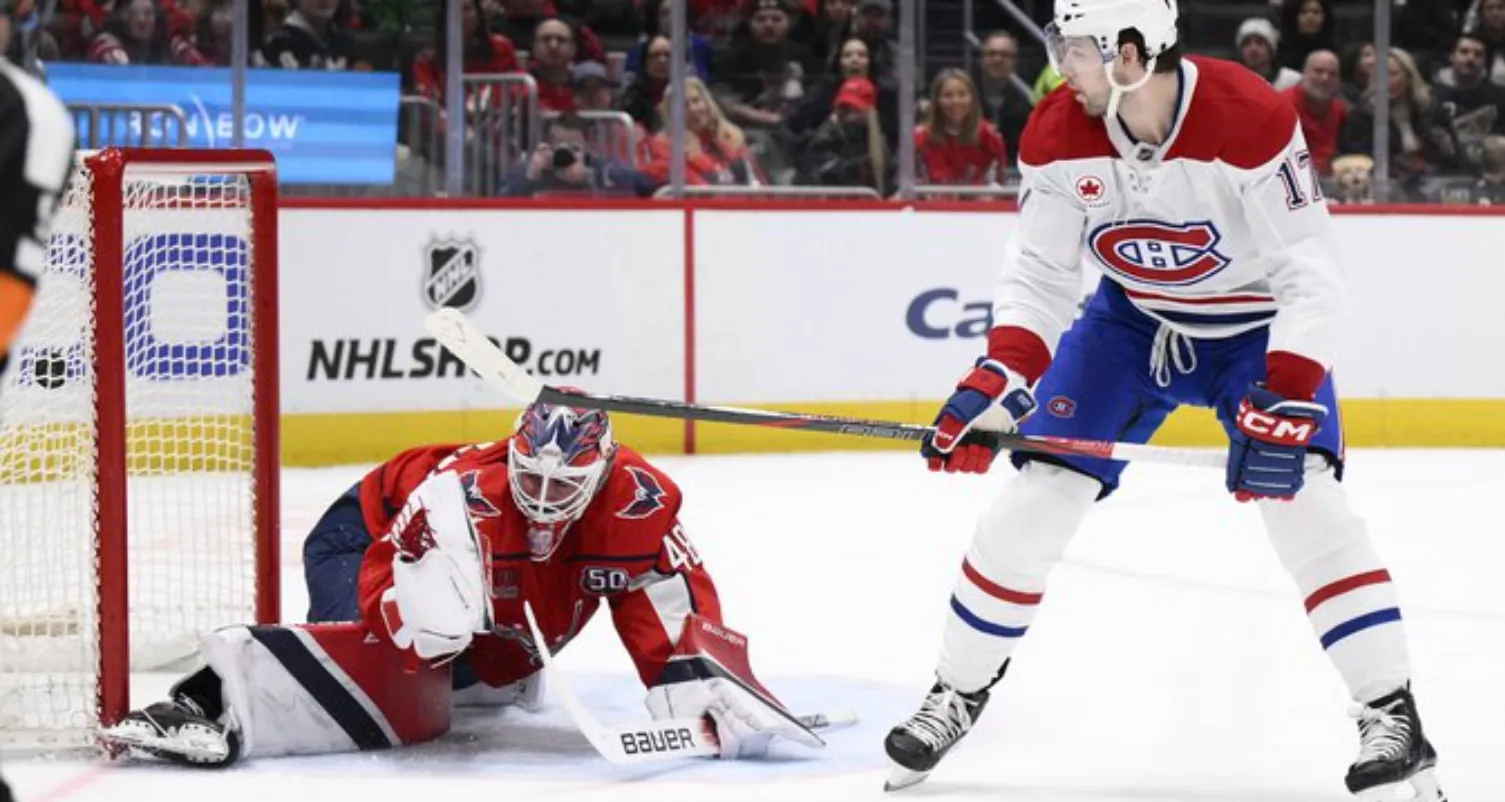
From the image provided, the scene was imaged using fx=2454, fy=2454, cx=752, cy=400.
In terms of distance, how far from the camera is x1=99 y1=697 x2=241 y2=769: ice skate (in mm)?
3422

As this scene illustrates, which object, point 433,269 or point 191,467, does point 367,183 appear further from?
point 191,467

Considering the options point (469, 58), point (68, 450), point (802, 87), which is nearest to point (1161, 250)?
point (68, 450)

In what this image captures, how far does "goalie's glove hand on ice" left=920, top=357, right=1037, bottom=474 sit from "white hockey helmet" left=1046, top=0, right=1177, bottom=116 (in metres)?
0.39

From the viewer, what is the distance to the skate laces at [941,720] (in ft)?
11.1

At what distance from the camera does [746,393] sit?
7750 mm

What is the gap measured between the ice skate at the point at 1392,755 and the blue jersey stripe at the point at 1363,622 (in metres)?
0.10

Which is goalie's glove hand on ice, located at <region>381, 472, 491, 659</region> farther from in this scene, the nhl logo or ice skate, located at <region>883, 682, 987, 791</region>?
the nhl logo

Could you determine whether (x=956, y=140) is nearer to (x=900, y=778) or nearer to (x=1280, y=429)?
(x=900, y=778)

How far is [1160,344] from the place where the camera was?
336cm

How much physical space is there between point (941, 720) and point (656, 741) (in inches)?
15.8

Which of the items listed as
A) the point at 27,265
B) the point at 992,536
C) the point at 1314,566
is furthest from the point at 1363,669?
the point at 27,265

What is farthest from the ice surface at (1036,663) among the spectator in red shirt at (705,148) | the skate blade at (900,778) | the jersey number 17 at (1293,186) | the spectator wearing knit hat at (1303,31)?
the spectator wearing knit hat at (1303,31)

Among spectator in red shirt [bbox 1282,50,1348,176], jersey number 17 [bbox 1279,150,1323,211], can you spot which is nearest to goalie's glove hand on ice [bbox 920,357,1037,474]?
jersey number 17 [bbox 1279,150,1323,211]

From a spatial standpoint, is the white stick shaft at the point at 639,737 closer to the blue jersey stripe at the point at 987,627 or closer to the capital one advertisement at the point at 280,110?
the blue jersey stripe at the point at 987,627
